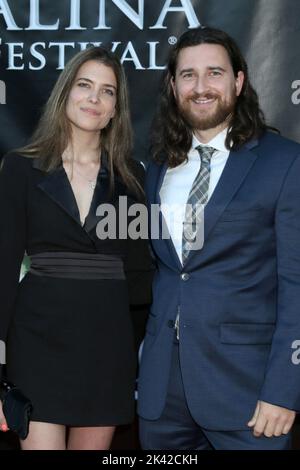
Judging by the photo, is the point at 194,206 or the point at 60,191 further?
the point at 60,191

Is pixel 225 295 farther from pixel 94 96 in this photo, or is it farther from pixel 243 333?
pixel 94 96

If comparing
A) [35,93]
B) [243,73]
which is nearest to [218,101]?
[243,73]

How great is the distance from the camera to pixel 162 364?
2.61 metres

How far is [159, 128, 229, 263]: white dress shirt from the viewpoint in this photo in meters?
2.62

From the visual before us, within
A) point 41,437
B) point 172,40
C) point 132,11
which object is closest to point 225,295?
point 41,437

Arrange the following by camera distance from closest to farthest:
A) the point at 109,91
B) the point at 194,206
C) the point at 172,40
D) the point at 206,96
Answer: the point at 194,206 < the point at 206,96 < the point at 109,91 < the point at 172,40

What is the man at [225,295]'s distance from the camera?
245 centimetres

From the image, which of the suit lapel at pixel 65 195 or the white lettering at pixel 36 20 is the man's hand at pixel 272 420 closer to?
the suit lapel at pixel 65 195

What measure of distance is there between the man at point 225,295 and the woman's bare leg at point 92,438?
0.51 feet

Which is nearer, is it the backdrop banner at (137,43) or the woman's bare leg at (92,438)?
the woman's bare leg at (92,438)

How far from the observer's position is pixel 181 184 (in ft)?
8.80

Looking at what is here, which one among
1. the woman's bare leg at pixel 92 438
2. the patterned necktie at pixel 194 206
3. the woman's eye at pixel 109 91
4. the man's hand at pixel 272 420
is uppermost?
the woman's eye at pixel 109 91

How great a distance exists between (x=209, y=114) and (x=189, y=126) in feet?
0.57

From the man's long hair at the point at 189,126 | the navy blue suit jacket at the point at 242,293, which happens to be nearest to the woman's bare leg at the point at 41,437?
the navy blue suit jacket at the point at 242,293
